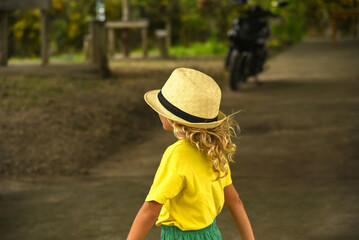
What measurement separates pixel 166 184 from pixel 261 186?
2894mm

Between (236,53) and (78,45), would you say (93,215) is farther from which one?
(78,45)

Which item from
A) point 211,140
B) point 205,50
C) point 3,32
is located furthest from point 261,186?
point 205,50

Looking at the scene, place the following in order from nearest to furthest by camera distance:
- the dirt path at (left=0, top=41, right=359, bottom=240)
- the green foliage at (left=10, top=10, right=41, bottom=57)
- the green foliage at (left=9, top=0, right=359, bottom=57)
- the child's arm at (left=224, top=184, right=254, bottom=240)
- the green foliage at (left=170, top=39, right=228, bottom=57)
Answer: the child's arm at (left=224, top=184, right=254, bottom=240) < the dirt path at (left=0, top=41, right=359, bottom=240) < the green foliage at (left=10, top=10, right=41, bottom=57) < the green foliage at (left=9, top=0, right=359, bottom=57) < the green foliage at (left=170, top=39, right=228, bottom=57)

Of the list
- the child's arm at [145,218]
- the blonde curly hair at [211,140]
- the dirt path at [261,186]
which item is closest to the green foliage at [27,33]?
the dirt path at [261,186]

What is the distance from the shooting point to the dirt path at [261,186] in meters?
3.82

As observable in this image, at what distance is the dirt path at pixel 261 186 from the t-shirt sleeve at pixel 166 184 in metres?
1.76

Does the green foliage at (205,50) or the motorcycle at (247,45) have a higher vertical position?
the motorcycle at (247,45)

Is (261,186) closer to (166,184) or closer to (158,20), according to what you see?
(166,184)

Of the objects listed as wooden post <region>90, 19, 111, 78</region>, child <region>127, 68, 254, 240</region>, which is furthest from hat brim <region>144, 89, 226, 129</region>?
wooden post <region>90, 19, 111, 78</region>

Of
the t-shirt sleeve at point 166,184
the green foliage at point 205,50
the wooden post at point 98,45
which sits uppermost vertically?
the t-shirt sleeve at point 166,184

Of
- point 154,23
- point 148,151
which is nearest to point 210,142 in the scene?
point 148,151

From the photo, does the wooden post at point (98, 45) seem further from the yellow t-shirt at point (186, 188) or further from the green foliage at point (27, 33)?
the yellow t-shirt at point (186, 188)

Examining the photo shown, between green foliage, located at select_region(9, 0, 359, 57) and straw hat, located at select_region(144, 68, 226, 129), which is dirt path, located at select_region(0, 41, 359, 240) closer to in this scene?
A: straw hat, located at select_region(144, 68, 226, 129)

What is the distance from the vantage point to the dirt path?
3.82m
